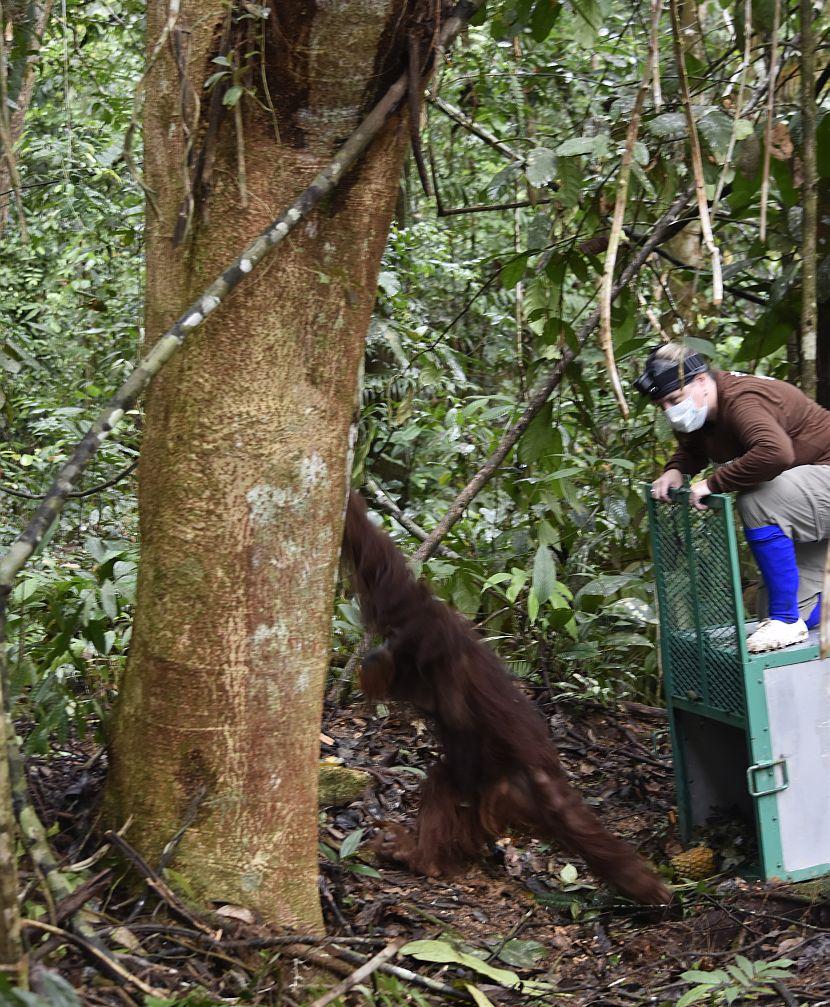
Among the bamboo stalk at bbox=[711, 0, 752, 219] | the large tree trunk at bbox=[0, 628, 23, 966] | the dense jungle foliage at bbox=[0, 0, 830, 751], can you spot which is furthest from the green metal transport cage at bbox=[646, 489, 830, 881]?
the large tree trunk at bbox=[0, 628, 23, 966]

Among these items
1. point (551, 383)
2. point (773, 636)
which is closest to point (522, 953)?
point (773, 636)

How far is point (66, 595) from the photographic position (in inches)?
131

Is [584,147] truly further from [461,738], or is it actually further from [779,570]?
[461,738]

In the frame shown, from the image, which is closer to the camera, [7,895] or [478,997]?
[7,895]

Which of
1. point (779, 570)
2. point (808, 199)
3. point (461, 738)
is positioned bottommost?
point (461, 738)

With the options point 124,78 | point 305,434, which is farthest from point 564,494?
point 124,78

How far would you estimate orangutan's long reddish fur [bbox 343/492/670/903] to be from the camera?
3.02m

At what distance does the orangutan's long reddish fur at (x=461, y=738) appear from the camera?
119 inches

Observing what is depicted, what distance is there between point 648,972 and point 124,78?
532 cm

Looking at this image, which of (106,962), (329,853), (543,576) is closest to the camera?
(106,962)

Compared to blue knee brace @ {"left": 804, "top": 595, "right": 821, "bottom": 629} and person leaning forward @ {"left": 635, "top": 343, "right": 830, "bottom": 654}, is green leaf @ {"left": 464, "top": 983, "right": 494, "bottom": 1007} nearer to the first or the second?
person leaning forward @ {"left": 635, "top": 343, "right": 830, "bottom": 654}

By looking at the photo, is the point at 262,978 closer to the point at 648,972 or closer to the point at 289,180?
the point at 648,972

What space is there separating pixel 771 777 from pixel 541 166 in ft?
6.53

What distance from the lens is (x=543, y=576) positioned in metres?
4.01
